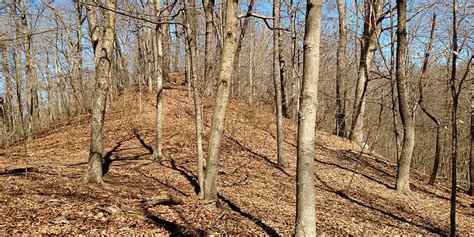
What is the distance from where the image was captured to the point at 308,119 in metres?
3.90

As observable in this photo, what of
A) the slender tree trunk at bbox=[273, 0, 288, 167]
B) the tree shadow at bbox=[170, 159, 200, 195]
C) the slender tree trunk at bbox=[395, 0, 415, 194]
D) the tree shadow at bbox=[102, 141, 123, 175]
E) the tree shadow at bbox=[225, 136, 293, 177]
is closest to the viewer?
the tree shadow at bbox=[170, 159, 200, 195]

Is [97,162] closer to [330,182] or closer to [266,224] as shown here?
[266,224]

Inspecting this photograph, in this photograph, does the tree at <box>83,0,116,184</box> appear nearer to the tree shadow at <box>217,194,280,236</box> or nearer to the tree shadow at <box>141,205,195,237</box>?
the tree shadow at <box>141,205,195,237</box>

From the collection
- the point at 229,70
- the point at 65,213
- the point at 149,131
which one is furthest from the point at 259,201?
the point at 149,131

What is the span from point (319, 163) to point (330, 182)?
181 centimetres

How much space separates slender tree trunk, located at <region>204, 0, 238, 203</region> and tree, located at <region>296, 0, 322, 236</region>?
236cm

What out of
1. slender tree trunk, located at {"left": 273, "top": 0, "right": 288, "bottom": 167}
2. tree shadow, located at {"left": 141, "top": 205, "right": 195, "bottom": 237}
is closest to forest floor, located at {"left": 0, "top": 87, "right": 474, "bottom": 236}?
tree shadow, located at {"left": 141, "top": 205, "right": 195, "bottom": 237}

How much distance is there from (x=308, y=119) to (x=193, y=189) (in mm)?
4973

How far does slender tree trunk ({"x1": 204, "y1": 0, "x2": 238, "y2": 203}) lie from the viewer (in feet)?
20.0

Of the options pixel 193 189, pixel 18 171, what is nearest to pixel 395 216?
pixel 193 189

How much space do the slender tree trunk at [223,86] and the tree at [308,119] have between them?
2359 millimetres

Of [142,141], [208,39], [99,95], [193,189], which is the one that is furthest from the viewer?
[208,39]

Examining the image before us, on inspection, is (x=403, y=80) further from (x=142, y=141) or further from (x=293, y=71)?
(x=142, y=141)

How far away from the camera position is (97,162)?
707 cm
